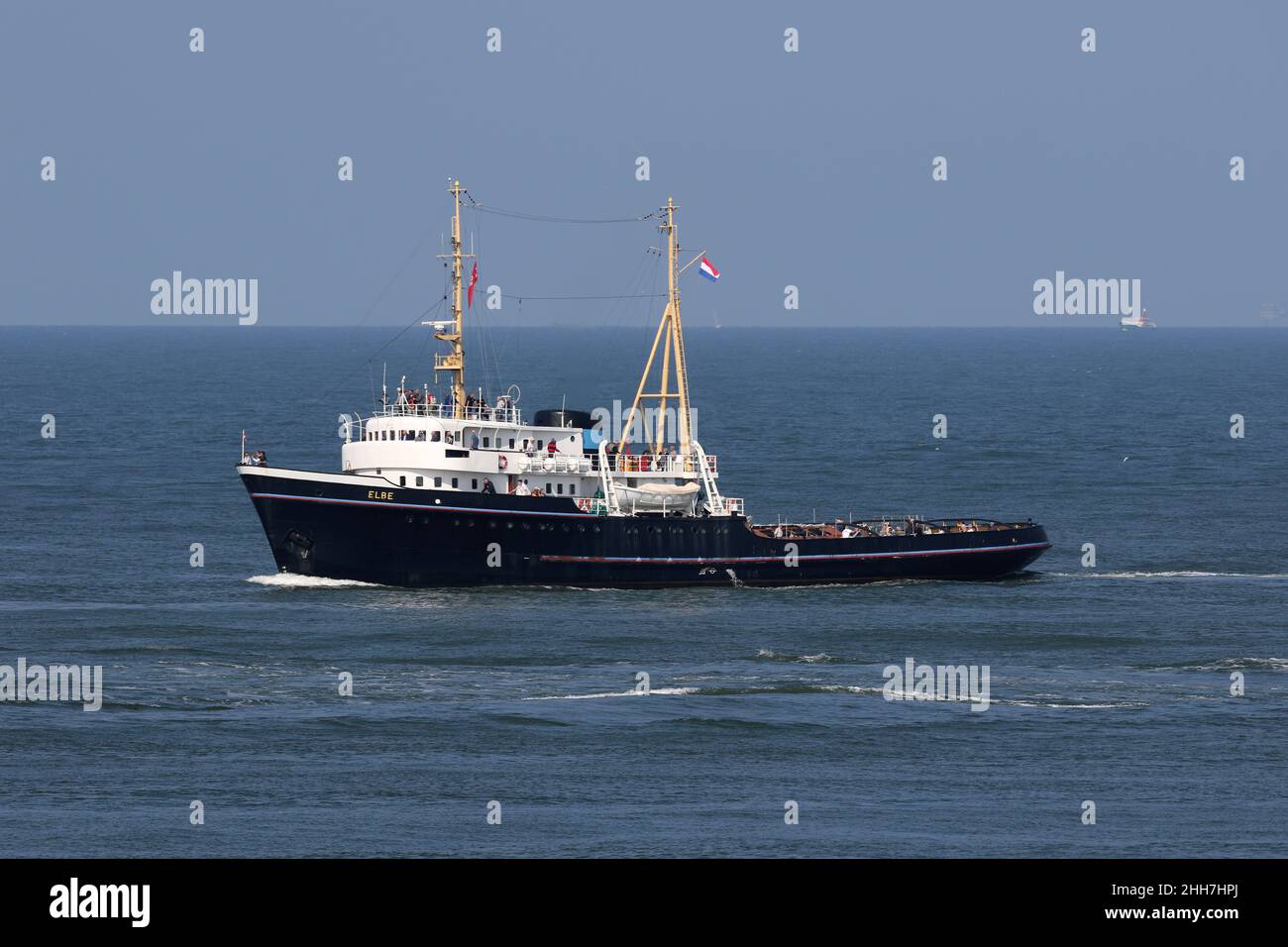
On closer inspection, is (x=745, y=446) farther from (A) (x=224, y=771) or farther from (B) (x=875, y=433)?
(A) (x=224, y=771)

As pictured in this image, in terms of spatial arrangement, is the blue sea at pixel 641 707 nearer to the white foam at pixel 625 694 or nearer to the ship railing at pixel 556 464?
the white foam at pixel 625 694

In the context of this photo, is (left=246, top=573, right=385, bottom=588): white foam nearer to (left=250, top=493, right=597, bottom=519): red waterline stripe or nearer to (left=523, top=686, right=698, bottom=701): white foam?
(left=250, top=493, right=597, bottom=519): red waterline stripe

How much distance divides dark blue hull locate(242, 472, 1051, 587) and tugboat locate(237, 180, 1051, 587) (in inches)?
2.2

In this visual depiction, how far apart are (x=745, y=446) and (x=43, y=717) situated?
95.2 meters

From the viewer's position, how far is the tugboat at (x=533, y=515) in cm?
7994

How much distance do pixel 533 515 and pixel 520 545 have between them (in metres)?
1.46

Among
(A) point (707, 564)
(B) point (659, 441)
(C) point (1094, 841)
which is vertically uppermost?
(B) point (659, 441)

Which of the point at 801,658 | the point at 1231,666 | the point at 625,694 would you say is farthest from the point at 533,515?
the point at 1231,666

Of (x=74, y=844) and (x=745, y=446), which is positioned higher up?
(x=745, y=446)

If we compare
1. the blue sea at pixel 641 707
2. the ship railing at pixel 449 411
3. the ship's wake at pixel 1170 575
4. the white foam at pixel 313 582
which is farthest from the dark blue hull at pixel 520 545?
the ship's wake at pixel 1170 575

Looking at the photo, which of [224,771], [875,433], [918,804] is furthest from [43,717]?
[875,433]

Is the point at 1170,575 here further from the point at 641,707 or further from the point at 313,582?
the point at 313,582

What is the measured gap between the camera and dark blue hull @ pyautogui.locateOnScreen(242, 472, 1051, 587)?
3137 inches

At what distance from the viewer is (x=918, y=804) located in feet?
162
